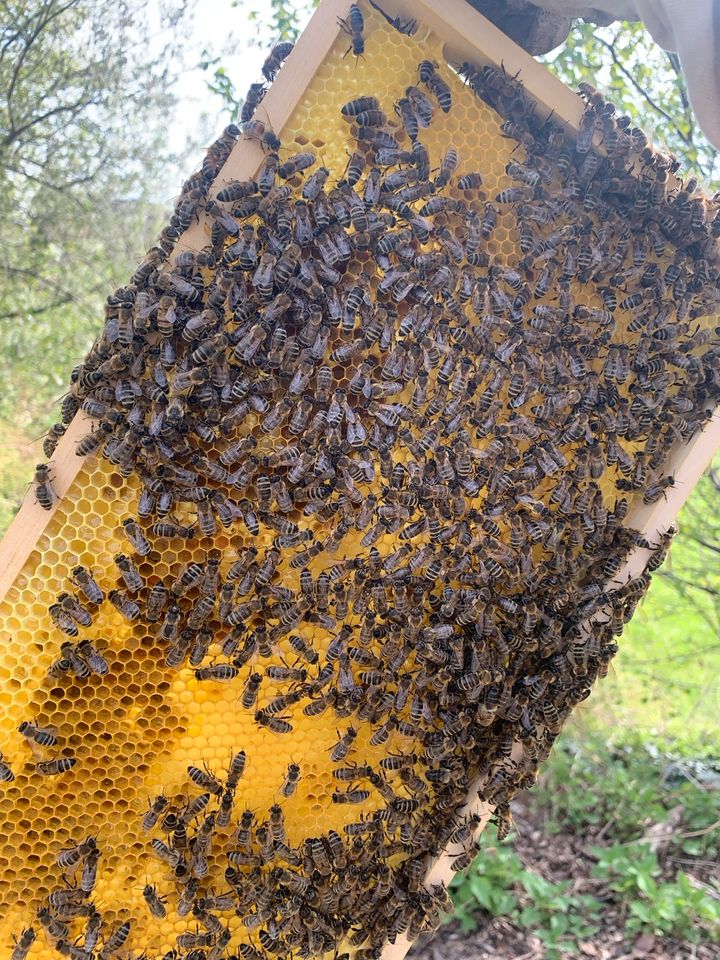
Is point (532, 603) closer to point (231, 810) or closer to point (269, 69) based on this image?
point (231, 810)

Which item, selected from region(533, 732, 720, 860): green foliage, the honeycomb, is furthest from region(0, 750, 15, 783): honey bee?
region(533, 732, 720, 860): green foliage

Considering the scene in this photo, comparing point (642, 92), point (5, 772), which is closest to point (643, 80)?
point (642, 92)

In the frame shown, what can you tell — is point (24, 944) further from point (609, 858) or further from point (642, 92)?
point (642, 92)

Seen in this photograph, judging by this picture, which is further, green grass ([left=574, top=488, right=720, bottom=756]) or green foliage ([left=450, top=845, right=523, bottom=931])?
green grass ([left=574, top=488, right=720, bottom=756])

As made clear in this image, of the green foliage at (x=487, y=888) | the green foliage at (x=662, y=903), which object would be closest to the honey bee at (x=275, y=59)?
the green foliage at (x=487, y=888)

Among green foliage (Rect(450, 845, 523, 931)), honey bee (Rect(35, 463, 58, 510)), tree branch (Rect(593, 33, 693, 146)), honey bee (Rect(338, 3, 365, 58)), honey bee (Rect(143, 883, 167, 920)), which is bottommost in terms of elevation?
green foliage (Rect(450, 845, 523, 931))

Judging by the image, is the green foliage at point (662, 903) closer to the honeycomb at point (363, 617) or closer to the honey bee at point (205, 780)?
the honeycomb at point (363, 617)

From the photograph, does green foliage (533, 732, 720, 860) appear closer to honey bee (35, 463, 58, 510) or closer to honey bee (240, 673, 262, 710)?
honey bee (240, 673, 262, 710)
